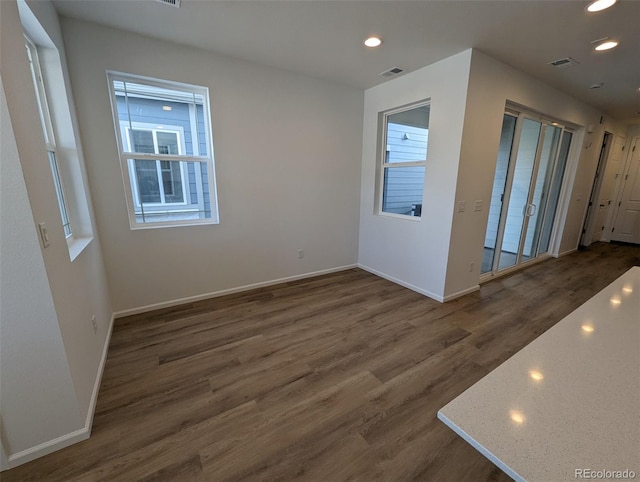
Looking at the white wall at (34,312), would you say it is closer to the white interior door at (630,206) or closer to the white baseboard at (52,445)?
the white baseboard at (52,445)

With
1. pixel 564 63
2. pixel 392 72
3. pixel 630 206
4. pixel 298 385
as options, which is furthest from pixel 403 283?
pixel 630 206

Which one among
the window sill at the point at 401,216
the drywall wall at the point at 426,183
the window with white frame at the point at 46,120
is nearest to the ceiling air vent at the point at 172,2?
the window with white frame at the point at 46,120

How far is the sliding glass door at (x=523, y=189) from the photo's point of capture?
3.61m

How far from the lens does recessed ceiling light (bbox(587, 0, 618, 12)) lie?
192 cm

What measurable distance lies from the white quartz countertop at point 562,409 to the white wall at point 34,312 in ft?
5.99

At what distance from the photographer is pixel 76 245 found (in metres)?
2.05

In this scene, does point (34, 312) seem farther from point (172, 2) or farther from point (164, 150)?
point (172, 2)

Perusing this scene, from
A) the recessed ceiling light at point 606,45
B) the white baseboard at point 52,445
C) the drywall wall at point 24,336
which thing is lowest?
the white baseboard at point 52,445

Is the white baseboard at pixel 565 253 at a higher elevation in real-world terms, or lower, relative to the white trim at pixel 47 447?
higher

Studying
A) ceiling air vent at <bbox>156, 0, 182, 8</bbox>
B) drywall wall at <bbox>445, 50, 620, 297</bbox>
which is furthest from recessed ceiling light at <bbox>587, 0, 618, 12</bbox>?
ceiling air vent at <bbox>156, 0, 182, 8</bbox>

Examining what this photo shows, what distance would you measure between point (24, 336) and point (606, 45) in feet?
16.0

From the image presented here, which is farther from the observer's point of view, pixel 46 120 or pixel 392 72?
pixel 392 72

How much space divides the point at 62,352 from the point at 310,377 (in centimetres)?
150

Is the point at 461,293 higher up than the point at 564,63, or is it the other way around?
the point at 564,63
